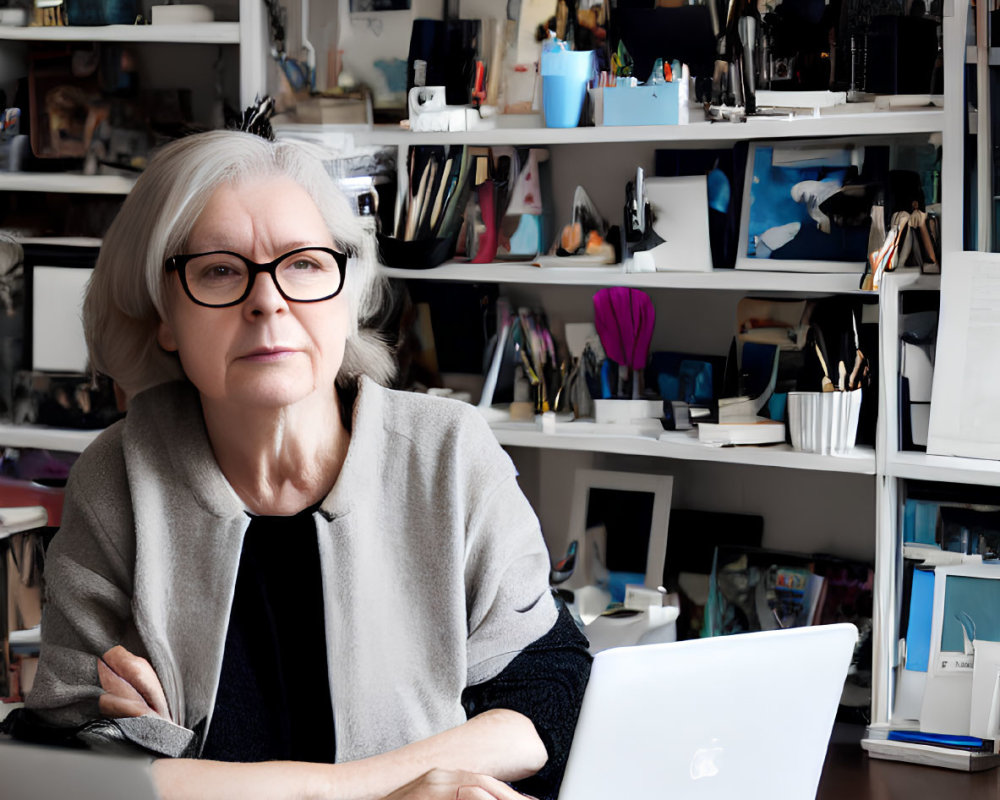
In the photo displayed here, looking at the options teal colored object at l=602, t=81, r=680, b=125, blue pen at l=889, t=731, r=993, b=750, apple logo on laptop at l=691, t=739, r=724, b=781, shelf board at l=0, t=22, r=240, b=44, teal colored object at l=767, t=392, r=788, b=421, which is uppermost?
shelf board at l=0, t=22, r=240, b=44

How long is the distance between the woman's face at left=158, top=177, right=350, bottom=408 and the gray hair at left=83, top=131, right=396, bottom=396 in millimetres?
22

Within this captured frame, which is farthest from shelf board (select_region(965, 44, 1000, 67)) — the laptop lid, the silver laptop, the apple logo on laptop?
the laptop lid

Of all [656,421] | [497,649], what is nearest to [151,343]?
[497,649]

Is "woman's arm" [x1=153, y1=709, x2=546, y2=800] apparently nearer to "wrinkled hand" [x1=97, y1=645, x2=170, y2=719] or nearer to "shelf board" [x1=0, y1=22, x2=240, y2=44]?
"wrinkled hand" [x1=97, y1=645, x2=170, y2=719]

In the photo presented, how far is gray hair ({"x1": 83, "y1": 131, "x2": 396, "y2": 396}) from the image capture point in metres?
1.33

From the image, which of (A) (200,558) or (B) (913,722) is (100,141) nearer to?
(A) (200,558)

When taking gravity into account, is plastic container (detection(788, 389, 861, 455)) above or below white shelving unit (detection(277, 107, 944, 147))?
below

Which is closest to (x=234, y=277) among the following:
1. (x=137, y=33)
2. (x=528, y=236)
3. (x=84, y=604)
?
(x=84, y=604)

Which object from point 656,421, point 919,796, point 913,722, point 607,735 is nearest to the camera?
point 607,735

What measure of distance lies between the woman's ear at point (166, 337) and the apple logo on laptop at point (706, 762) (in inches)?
31.9

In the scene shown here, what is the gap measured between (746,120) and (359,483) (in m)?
1.35

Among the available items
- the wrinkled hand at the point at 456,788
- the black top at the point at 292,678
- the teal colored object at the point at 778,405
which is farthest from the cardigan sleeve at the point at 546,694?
the teal colored object at the point at 778,405

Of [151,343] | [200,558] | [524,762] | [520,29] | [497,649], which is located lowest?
[524,762]

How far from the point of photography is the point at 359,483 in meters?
1.37
